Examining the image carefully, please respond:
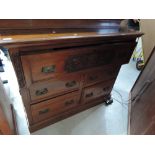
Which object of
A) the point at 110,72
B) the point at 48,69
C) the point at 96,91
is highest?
the point at 48,69

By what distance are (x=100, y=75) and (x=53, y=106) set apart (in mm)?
559

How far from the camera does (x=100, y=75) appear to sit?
1.48 m

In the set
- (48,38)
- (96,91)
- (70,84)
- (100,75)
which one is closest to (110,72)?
(100,75)

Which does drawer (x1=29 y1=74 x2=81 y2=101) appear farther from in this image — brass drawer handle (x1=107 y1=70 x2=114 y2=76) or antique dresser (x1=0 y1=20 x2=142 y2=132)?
brass drawer handle (x1=107 y1=70 x2=114 y2=76)

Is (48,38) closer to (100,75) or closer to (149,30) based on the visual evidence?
(100,75)

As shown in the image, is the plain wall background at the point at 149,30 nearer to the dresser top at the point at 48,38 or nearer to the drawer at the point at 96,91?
the dresser top at the point at 48,38

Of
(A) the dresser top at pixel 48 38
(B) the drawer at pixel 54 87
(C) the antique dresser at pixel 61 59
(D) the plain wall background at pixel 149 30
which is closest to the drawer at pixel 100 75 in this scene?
(C) the antique dresser at pixel 61 59

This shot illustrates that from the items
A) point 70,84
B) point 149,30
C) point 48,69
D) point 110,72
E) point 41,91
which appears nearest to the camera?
point 48,69

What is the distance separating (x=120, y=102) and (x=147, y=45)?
2.61ft

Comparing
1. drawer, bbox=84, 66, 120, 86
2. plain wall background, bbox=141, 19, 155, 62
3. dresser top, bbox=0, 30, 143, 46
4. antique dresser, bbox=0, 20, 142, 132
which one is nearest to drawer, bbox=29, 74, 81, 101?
antique dresser, bbox=0, 20, 142, 132

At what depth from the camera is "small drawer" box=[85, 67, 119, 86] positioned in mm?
1397
